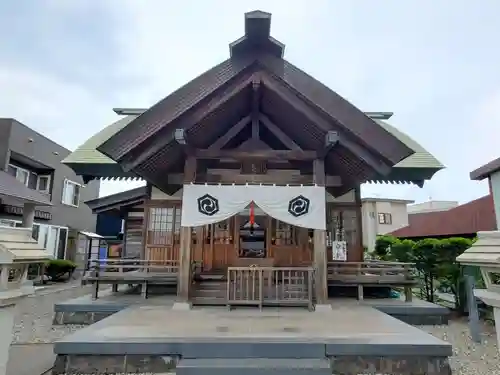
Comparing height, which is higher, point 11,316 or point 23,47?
point 23,47

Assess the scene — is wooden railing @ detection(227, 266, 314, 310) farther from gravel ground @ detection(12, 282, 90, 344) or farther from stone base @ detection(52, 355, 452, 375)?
gravel ground @ detection(12, 282, 90, 344)

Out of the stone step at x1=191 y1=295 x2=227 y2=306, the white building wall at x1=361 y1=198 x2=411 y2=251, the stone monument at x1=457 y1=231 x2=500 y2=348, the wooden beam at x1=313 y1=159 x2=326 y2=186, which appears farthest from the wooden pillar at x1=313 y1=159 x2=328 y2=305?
the white building wall at x1=361 y1=198 x2=411 y2=251

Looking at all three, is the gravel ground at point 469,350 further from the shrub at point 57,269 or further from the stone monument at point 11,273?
the shrub at point 57,269

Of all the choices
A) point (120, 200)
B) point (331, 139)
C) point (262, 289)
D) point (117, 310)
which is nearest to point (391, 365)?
point (262, 289)

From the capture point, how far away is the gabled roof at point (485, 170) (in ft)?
36.6

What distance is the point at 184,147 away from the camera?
659cm

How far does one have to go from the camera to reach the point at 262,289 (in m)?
6.53

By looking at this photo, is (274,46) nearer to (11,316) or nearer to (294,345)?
(294,345)

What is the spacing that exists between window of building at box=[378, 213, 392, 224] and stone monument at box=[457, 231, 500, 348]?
24.9 m

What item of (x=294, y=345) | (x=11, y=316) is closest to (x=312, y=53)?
(x=294, y=345)

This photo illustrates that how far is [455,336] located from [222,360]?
4740 mm

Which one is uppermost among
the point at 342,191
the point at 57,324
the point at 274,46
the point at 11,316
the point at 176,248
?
the point at 274,46

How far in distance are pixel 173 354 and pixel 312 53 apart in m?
12.8

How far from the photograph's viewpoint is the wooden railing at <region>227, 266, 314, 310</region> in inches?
251
